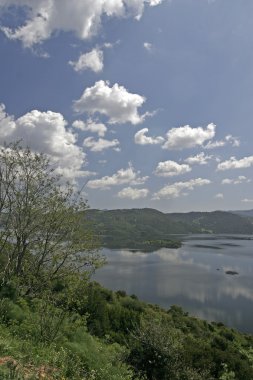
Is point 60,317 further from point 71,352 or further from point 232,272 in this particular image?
point 232,272

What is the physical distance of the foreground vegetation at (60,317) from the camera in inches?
518

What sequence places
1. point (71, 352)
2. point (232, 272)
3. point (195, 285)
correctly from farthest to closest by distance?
1. point (232, 272)
2. point (195, 285)
3. point (71, 352)

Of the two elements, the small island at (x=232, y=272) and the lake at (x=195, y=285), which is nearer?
the lake at (x=195, y=285)

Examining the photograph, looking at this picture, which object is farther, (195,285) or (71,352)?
(195,285)

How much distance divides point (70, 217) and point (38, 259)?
3.76 m

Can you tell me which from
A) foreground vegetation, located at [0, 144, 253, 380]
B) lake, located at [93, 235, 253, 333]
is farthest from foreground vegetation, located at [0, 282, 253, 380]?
lake, located at [93, 235, 253, 333]

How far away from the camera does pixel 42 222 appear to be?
24.2m

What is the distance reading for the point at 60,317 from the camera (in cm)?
1608

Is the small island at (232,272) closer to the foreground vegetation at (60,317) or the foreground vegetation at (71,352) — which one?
the foreground vegetation at (60,317)

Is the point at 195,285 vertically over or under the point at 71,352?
under

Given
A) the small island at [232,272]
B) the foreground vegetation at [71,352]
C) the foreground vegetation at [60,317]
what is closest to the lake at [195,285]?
the small island at [232,272]

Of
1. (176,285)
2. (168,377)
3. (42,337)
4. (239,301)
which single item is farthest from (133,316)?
(176,285)

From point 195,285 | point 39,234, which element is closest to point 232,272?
point 195,285

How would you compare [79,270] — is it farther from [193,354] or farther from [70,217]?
[193,354]
